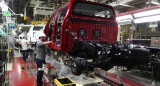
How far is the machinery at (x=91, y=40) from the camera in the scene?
2.59 meters

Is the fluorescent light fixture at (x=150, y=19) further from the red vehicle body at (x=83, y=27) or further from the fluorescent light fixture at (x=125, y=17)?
the red vehicle body at (x=83, y=27)

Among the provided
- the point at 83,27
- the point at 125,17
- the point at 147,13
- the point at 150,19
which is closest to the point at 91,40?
the point at 83,27

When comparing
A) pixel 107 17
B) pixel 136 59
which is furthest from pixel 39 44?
pixel 136 59

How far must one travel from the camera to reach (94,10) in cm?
377

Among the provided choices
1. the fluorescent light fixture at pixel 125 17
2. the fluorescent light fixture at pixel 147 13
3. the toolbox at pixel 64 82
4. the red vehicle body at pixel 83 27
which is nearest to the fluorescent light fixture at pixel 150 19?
the fluorescent light fixture at pixel 147 13

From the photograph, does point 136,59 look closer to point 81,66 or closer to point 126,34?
point 81,66

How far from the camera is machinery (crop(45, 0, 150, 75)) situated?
8.50 feet

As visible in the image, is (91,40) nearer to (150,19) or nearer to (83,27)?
(83,27)

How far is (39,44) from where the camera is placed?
13.7 feet

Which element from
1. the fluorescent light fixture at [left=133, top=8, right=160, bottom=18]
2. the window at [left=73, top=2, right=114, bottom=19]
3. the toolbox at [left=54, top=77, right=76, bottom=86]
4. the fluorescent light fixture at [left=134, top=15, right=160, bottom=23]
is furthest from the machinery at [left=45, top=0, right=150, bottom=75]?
the fluorescent light fixture at [left=134, top=15, right=160, bottom=23]

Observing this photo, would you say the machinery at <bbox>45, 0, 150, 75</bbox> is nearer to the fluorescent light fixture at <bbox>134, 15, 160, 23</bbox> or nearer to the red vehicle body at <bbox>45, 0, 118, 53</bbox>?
the red vehicle body at <bbox>45, 0, 118, 53</bbox>

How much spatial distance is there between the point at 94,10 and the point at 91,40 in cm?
86

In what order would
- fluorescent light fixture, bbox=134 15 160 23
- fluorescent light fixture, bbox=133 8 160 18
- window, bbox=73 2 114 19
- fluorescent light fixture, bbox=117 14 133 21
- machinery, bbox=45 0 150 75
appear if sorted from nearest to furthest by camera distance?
machinery, bbox=45 0 150 75
window, bbox=73 2 114 19
fluorescent light fixture, bbox=133 8 160 18
fluorescent light fixture, bbox=134 15 160 23
fluorescent light fixture, bbox=117 14 133 21

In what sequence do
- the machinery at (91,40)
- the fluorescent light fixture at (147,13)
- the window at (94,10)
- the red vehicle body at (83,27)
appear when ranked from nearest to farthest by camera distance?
the machinery at (91,40)
the red vehicle body at (83,27)
the window at (94,10)
the fluorescent light fixture at (147,13)
